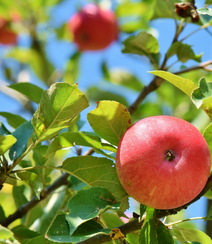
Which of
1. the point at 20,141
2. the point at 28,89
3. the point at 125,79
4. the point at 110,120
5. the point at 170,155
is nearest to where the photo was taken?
the point at 170,155

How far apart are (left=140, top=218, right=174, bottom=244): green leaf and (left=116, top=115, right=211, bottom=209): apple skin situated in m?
0.09

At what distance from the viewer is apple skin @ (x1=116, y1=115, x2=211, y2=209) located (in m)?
0.67

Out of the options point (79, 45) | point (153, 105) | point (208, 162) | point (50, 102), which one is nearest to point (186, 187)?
point (208, 162)

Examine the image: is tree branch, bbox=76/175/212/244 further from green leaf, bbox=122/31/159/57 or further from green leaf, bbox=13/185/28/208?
green leaf, bbox=122/31/159/57

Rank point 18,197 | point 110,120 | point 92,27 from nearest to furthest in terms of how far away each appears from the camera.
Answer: point 110,120 → point 18,197 → point 92,27

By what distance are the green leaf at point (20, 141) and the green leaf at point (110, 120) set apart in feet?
0.70

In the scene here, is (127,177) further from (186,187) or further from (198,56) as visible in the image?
(198,56)

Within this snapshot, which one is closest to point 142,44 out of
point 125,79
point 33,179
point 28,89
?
point 28,89

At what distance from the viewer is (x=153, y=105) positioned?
2193 mm

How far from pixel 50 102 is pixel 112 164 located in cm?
22

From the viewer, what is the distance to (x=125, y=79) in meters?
2.34

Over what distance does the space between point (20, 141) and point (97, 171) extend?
245mm

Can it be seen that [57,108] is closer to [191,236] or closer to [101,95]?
[191,236]

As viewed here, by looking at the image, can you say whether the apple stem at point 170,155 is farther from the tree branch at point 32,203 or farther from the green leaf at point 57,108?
the tree branch at point 32,203
